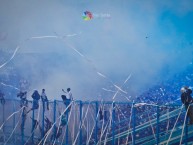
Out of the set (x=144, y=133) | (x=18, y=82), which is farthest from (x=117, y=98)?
(x=144, y=133)

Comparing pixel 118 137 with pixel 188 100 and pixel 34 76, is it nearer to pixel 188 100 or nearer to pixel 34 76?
pixel 188 100

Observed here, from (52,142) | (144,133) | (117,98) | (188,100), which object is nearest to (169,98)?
(117,98)

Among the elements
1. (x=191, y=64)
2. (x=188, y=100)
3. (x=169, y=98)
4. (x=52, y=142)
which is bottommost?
(x=52, y=142)

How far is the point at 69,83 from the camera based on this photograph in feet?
60.6

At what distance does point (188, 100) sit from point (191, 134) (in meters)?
2.77

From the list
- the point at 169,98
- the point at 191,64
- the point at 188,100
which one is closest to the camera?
the point at 188,100

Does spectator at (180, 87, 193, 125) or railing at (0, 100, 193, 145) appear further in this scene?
railing at (0, 100, 193, 145)

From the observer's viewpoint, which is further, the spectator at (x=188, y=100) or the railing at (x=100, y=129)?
the railing at (x=100, y=129)

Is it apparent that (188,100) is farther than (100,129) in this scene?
No

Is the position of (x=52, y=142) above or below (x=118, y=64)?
below

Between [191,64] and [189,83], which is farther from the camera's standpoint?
[191,64]

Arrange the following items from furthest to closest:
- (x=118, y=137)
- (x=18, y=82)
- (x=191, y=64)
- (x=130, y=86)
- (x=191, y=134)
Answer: (x=130, y=86) → (x=191, y=64) → (x=18, y=82) → (x=118, y=137) → (x=191, y=134)

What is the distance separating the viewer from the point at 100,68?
65.2ft

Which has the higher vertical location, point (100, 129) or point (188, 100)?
point (188, 100)
